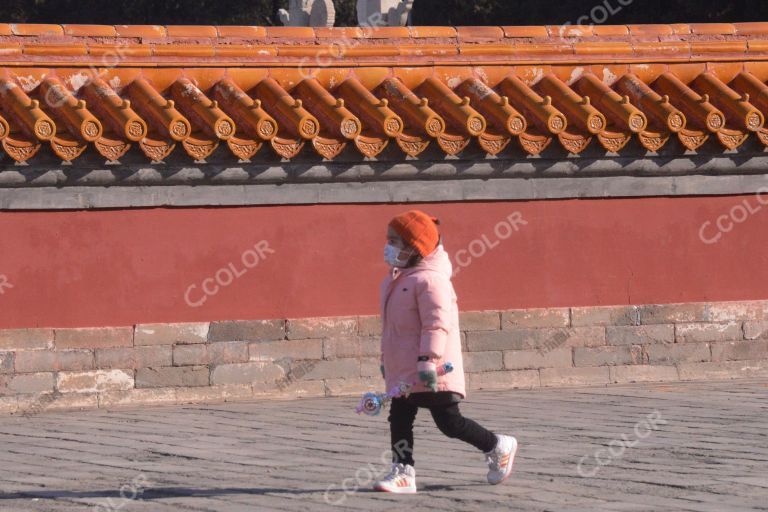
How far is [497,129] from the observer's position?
11.7 metres

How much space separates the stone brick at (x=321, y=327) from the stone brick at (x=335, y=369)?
0.21 m

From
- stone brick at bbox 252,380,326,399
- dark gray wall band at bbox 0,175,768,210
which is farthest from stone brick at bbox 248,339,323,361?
dark gray wall band at bbox 0,175,768,210

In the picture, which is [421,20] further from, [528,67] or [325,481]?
[325,481]

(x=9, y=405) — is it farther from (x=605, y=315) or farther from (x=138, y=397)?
(x=605, y=315)

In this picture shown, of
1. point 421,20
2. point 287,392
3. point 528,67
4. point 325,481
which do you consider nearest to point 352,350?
point 287,392

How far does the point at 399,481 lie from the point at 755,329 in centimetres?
619

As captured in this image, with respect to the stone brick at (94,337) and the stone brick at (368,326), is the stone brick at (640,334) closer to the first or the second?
the stone brick at (368,326)

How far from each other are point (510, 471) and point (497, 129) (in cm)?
488

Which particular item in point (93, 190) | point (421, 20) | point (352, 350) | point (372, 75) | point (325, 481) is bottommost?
point (325, 481)

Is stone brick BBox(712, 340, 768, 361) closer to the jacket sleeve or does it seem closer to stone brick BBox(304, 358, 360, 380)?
stone brick BBox(304, 358, 360, 380)

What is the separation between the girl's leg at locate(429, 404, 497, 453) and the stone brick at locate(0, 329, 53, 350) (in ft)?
14.9

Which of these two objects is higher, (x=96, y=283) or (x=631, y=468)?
(x=96, y=283)

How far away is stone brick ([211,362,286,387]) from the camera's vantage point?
11.2 metres

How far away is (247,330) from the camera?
37.0ft
